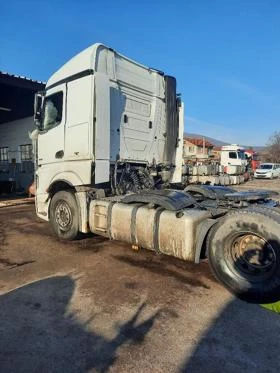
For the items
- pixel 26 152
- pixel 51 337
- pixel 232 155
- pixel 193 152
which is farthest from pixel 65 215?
pixel 193 152

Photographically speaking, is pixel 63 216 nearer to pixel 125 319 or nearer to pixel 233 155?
pixel 125 319

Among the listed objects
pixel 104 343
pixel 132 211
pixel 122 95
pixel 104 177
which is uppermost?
pixel 122 95

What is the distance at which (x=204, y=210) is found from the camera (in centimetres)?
511

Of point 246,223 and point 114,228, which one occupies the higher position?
point 246,223

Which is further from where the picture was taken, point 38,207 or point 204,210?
point 38,207

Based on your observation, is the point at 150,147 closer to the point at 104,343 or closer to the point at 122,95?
the point at 122,95

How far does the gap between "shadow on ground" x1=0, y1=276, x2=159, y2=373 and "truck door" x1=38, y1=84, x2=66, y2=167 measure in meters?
3.38

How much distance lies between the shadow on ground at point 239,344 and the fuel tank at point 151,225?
1.17 metres

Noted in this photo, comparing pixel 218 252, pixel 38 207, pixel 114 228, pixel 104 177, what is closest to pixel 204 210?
pixel 218 252

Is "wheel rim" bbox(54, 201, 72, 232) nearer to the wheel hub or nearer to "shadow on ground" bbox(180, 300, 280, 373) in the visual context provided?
the wheel hub

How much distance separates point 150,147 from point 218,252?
3.72m

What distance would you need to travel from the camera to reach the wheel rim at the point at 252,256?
427 centimetres

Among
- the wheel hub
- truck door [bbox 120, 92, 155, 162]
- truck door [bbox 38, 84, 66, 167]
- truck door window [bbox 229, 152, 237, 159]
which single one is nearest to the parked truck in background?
truck door window [bbox 229, 152, 237, 159]

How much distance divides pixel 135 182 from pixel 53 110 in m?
2.28
